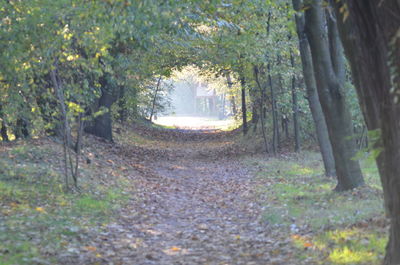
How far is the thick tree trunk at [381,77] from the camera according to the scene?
4984mm

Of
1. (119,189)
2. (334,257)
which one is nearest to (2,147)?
(119,189)

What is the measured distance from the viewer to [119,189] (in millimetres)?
13445

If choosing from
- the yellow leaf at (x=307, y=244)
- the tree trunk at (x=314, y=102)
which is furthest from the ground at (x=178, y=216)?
the tree trunk at (x=314, y=102)

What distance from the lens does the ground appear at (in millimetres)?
7273

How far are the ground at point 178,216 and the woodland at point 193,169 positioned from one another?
4 centimetres

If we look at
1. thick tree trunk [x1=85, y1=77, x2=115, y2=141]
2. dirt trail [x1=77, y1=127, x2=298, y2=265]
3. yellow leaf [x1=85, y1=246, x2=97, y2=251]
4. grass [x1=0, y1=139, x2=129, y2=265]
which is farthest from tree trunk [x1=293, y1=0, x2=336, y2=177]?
thick tree trunk [x1=85, y1=77, x2=115, y2=141]

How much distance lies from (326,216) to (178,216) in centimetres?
316

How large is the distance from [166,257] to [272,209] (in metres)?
3.77

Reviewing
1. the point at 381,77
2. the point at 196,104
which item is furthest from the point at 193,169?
the point at 196,104

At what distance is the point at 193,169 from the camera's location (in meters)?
20.0

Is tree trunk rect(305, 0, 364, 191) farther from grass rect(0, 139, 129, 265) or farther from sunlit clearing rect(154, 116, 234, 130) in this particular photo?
sunlit clearing rect(154, 116, 234, 130)

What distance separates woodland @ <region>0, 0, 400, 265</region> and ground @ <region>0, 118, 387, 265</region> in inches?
1.6

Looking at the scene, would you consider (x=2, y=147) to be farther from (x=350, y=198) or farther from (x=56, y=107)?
(x=350, y=198)

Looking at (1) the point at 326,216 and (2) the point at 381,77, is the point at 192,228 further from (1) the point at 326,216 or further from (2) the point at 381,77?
(2) the point at 381,77
